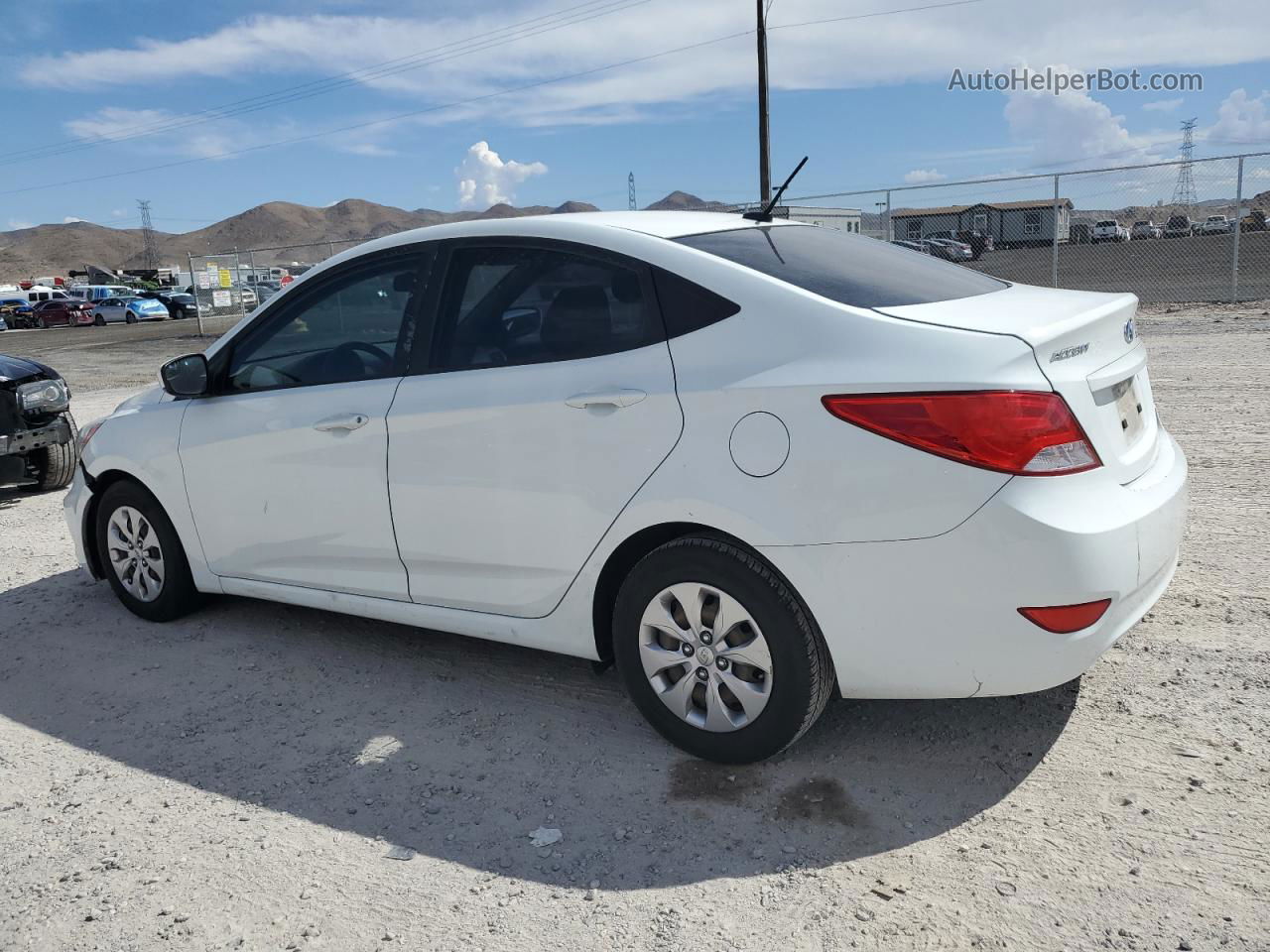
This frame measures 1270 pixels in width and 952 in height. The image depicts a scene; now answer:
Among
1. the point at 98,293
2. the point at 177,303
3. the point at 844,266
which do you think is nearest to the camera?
the point at 844,266

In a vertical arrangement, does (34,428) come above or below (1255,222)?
below

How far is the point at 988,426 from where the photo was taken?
280 centimetres

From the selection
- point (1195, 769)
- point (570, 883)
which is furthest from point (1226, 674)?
point (570, 883)

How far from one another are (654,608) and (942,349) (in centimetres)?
115

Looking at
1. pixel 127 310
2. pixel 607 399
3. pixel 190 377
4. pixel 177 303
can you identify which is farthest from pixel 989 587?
pixel 177 303

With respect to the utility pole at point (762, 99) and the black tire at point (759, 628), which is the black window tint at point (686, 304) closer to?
the black tire at point (759, 628)

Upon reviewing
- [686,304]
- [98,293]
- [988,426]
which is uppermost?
[98,293]

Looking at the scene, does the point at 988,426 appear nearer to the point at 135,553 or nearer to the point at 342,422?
the point at 342,422

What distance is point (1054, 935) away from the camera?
98.8 inches

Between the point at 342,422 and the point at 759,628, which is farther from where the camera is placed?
the point at 342,422

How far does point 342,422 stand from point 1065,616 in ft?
8.44

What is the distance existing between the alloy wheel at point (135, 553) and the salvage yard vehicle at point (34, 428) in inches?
121

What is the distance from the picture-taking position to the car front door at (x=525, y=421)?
11.0ft

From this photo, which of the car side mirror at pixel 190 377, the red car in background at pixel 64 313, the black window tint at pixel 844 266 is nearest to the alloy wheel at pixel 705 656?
the black window tint at pixel 844 266
